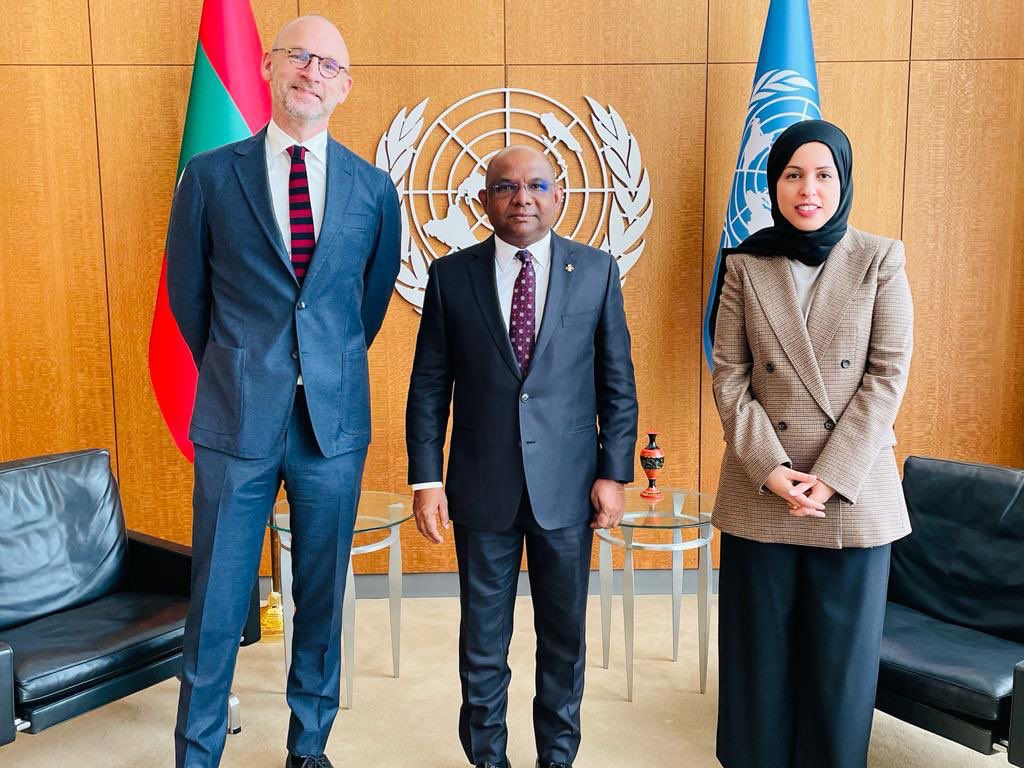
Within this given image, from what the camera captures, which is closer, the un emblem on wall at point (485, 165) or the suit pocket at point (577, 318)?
the suit pocket at point (577, 318)

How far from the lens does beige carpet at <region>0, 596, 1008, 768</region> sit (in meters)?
2.58

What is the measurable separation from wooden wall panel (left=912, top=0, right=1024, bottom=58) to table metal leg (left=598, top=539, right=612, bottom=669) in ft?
7.99

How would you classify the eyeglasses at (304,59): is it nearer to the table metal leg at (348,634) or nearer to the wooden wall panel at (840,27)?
the table metal leg at (348,634)

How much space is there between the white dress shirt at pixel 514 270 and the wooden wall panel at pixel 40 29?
2.49m

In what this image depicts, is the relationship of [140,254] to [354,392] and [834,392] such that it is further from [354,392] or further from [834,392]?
[834,392]

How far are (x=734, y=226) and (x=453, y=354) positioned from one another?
1.74 m

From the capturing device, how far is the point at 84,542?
273 cm

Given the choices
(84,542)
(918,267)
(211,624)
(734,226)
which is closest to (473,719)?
(211,624)

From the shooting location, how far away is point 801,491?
198cm

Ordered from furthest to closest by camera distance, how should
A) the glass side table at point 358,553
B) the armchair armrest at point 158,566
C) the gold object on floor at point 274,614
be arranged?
1. the gold object on floor at point 274,614
2. the glass side table at point 358,553
3. the armchair armrest at point 158,566

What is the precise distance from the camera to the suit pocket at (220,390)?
2174mm

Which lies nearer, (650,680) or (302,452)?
(302,452)

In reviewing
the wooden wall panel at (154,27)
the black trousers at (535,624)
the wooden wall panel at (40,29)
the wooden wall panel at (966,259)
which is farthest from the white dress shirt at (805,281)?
the wooden wall panel at (40,29)

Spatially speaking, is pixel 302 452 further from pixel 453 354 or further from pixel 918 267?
pixel 918 267
